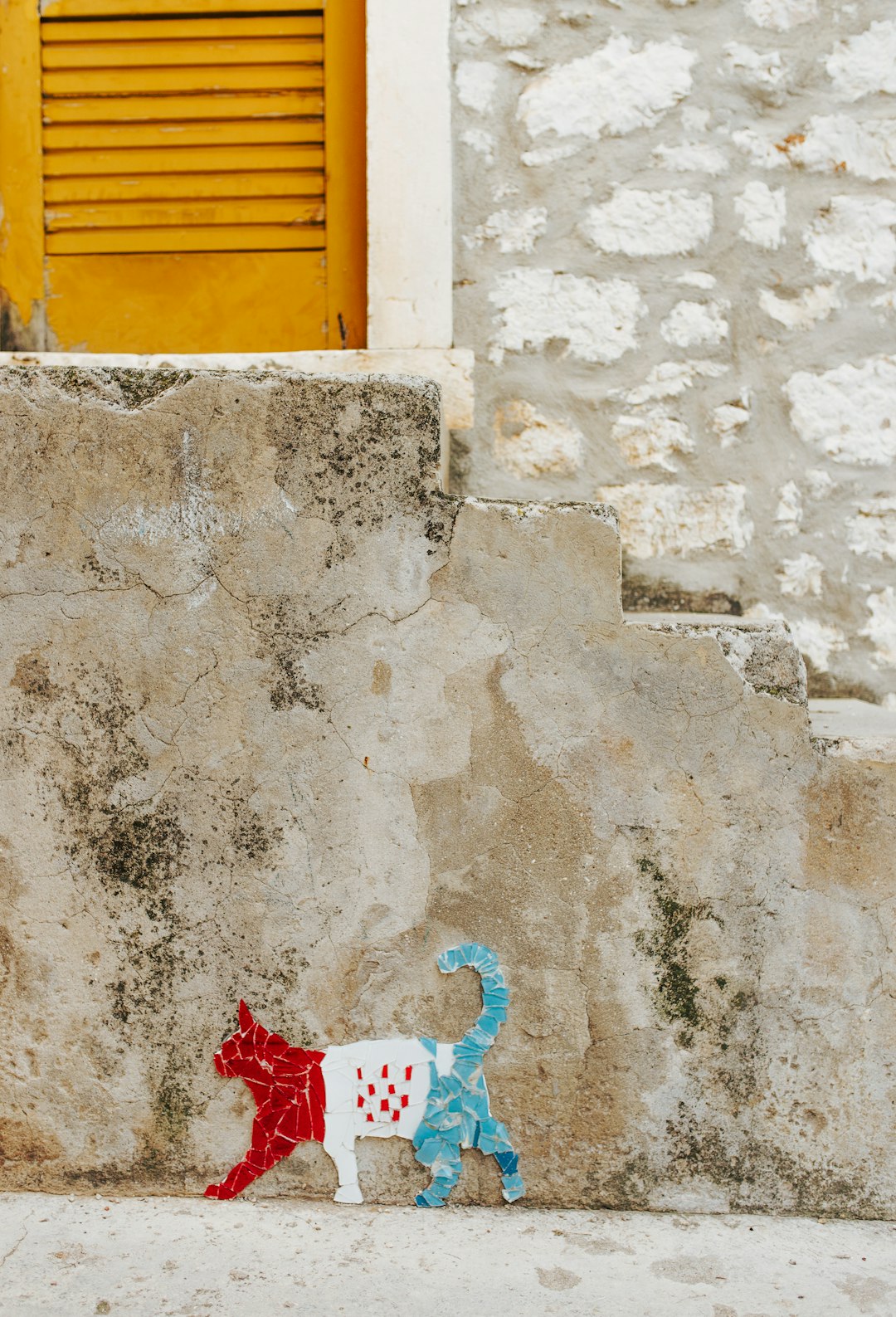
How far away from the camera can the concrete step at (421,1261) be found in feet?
4.86

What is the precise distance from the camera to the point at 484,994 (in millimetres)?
1740

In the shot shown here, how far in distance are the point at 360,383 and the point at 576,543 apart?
0.47m

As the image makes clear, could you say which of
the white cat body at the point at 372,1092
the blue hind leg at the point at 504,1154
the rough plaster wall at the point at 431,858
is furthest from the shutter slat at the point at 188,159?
the blue hind leg at the point at 504,1154

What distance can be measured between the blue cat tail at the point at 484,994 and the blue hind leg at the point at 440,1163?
15 cm

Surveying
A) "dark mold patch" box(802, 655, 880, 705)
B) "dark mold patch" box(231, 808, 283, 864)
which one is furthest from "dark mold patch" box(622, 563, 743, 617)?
"dark mold patch" box(231, 808, 283, 864)

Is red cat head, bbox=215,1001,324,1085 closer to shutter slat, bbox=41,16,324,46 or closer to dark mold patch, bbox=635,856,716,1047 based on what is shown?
dark mold patch, bbox=635,856,716,1047

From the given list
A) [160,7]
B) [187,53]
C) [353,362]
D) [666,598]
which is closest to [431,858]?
[666,598]

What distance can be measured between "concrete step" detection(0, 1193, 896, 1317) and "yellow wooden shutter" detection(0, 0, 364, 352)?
1962 millimetres

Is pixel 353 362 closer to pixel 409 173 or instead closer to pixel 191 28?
pixel 409 173

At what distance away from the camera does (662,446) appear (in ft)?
7.67

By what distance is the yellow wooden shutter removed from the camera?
246cm

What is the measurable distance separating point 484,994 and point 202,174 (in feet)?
6.89

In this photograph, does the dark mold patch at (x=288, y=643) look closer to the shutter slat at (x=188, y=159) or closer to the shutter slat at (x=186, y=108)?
the shutter slat at (x=188, y=159)

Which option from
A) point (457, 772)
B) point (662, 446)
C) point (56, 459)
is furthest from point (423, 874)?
A: point (662, 446)
